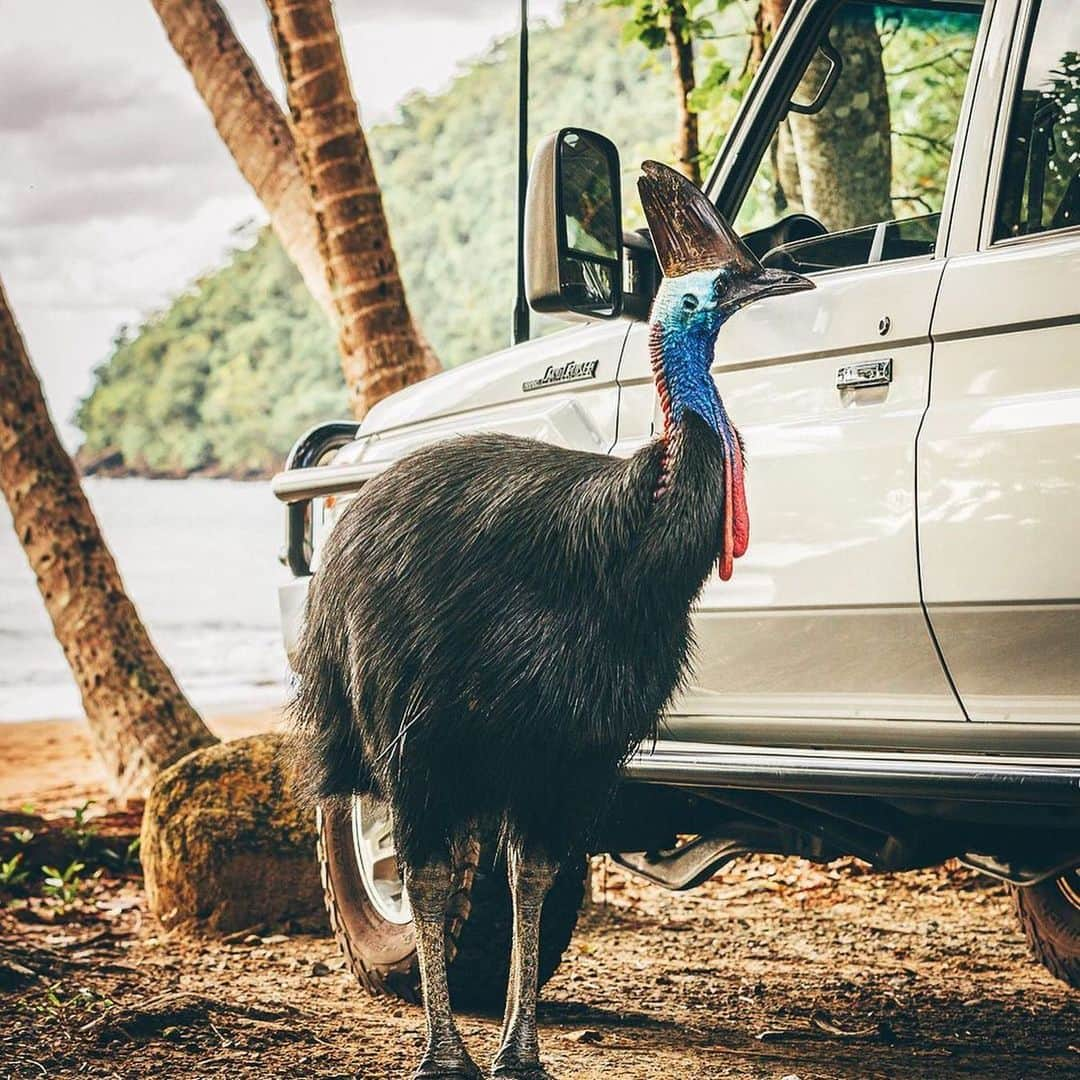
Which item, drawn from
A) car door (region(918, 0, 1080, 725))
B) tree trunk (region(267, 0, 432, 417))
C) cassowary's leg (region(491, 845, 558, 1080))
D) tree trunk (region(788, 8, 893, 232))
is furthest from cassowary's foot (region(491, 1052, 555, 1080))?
tree trunk (region(267, 0, 432, 417))

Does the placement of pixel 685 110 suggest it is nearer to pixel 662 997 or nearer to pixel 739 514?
pixel 662 997

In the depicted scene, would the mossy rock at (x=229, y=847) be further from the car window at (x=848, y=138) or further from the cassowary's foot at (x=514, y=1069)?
the car window at (x=848, y=138)

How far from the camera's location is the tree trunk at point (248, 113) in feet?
30.6

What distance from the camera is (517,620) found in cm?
351

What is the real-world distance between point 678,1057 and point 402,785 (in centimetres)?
121

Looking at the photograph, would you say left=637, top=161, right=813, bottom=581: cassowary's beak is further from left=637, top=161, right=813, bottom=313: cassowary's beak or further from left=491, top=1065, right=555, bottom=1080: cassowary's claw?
left=491, top=1065, right=555, bottom=1080: cassowary's claw

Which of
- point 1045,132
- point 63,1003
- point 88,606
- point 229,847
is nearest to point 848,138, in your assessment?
point 1045,132

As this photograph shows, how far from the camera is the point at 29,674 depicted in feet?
82.9

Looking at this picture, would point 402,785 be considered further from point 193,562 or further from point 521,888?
point 193,562

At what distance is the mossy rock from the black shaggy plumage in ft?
8.05

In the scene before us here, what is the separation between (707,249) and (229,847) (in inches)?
138

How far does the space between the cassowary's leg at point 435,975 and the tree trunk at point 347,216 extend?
13.6 feet

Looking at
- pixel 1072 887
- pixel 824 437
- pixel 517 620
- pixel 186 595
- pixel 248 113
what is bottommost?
pixel 186 595

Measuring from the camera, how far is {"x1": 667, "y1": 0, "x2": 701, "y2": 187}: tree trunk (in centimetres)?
780
